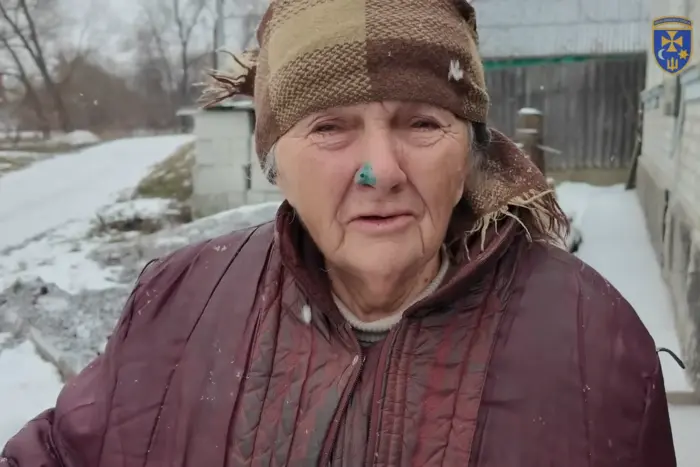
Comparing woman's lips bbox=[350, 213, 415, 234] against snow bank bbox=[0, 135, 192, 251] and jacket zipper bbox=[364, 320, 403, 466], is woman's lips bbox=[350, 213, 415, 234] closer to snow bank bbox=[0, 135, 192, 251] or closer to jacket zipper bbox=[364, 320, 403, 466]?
jacket zipper bbox=[364, 320, 403, 466]

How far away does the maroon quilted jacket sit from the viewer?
1.11 meters

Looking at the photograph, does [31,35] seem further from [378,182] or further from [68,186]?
[378,182]

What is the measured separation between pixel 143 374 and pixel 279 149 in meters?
0.49

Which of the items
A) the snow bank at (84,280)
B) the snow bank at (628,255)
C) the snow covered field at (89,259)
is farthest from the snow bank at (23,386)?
the snow bank at (628,255)

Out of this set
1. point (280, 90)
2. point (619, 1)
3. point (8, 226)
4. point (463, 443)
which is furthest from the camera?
point (619, 1)

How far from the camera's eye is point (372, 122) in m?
1.16

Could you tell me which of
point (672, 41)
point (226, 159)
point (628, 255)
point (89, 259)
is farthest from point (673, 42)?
point (89, 259)

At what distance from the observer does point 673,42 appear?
531 cm

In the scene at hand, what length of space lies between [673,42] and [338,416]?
5.14m

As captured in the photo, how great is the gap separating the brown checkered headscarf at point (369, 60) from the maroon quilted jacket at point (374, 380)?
0.20 meters

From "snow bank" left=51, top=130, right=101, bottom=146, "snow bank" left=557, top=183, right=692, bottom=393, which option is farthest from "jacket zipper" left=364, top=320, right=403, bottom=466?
"snow bank" left=51, top=130, right=101, bottom=146

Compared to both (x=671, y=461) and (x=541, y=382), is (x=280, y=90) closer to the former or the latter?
(x=541, y=382)

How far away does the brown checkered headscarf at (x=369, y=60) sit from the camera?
1.15 m

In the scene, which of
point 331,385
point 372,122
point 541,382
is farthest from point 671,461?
point 372,122
